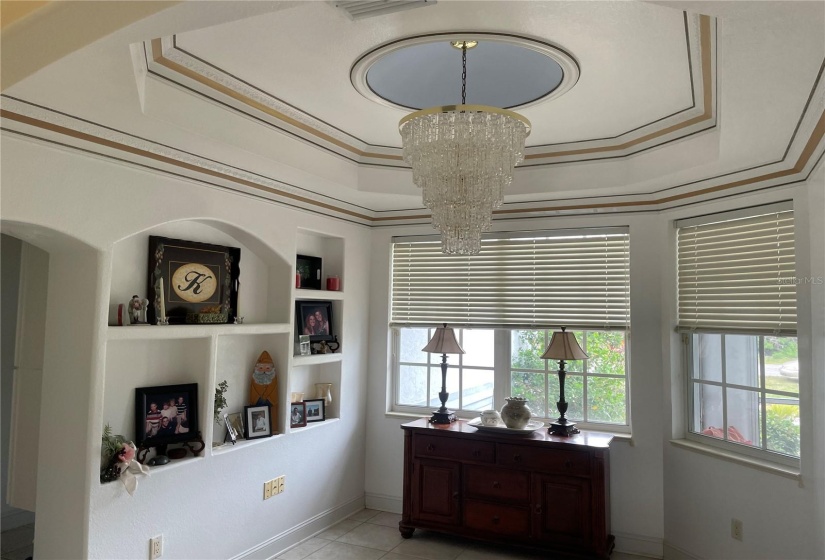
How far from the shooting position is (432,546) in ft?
13.5

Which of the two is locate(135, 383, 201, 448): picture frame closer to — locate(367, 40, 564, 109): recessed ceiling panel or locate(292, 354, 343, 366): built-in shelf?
locate(292, 354, 343, 366): built-in shelf

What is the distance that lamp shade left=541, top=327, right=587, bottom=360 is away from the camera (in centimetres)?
396

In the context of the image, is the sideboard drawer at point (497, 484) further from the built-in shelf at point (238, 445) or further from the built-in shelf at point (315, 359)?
the built-in shelf at point (238, 445)

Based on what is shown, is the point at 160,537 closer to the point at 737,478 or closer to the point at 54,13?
the point at 54,13

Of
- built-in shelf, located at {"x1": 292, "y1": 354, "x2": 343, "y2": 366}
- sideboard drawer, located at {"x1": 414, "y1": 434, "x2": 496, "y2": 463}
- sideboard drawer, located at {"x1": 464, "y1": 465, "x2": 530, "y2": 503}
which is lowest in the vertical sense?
sideboard drawer, located at {"x1": 464, "y1": 465, "x2": 530, "y2": 503}

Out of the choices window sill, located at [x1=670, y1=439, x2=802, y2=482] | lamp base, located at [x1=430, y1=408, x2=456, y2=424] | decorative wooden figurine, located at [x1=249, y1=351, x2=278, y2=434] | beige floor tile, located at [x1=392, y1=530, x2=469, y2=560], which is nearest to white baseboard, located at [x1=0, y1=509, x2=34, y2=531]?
decorative wooden figurine, located at [x1=249, y1=351, x2=278, y2=434]

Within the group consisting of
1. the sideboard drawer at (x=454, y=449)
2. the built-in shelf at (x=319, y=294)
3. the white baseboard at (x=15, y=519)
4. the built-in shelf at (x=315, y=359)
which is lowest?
the white baseboard at (x=15, y=519)

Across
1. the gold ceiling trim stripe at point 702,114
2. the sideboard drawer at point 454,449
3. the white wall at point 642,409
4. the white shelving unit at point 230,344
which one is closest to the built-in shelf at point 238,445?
the white shelving unit at point 230,344

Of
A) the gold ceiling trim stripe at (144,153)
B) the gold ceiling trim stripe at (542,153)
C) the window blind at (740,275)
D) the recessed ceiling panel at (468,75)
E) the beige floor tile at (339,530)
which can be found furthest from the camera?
the beige floor tile at (339,530)

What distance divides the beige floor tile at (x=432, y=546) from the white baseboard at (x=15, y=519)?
2848 mm

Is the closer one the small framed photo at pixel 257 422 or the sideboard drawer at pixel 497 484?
the small framed photo at pixel 257 422

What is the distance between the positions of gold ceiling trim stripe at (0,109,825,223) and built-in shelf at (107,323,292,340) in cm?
92

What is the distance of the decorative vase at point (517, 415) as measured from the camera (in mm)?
4043

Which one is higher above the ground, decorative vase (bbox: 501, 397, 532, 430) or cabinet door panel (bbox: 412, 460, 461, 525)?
decorative vase (bbox: 501, 397, 532, 430)
